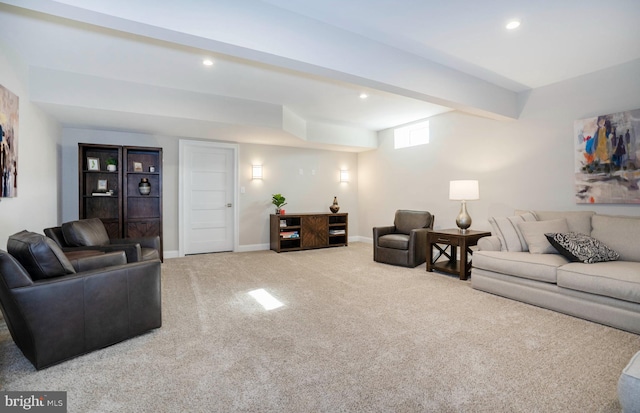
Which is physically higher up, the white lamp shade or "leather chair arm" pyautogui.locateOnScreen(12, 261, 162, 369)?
the white lamp shade

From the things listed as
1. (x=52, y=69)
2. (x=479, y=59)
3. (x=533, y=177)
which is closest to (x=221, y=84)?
(x=52, y=69)

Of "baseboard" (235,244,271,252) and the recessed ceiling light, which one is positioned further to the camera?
"baseboard" (235,244,271,252)

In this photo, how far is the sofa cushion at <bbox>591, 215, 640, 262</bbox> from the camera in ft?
9.53

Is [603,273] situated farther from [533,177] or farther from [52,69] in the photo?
[52,69]

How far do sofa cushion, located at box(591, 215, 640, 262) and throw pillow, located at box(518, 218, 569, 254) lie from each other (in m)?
0.28

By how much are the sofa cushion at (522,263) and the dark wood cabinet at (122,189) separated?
468 centimetres

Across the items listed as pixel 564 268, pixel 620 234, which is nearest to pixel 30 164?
pixel 564 268

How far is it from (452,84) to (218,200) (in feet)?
14.2

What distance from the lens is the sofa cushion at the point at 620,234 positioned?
9.53 ft

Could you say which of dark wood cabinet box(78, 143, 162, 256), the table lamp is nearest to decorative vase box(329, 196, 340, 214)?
the table lamp

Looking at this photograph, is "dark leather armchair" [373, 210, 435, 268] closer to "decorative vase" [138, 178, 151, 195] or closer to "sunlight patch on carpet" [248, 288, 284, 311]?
"sunlight patch on carpet" [248, 288, 284, 311]

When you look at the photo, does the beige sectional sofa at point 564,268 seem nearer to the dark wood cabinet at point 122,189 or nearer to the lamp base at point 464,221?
the lamp base at point 464,221

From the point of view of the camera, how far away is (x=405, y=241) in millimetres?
4535

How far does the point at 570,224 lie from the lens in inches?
133
